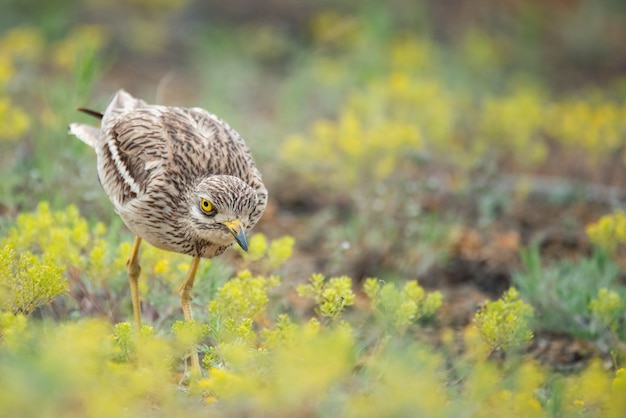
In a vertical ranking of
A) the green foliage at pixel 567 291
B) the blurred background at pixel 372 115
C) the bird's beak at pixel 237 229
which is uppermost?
the bird's beak at pixel 237 229

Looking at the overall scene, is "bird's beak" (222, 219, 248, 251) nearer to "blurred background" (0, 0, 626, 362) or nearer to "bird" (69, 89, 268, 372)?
"bird" (69, 89, 268, 372)

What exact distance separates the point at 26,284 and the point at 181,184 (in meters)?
0.91

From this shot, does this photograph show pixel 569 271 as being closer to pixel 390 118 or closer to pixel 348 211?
pixel 348 211

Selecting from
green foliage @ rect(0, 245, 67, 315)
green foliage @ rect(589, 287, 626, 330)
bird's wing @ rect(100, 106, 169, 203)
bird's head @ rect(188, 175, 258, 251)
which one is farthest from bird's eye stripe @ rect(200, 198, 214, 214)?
green foliage @ rect(589, 287, 626, 330)

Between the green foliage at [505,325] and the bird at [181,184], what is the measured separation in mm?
1175

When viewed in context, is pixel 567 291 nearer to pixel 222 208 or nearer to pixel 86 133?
pixel 222 208

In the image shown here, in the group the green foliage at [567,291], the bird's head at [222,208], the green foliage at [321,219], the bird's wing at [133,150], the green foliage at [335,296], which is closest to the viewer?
the green foliage at [321,219]

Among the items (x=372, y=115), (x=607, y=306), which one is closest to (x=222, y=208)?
(x=607, y=306)

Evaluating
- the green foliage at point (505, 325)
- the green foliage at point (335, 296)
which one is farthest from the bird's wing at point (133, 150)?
the green foliage at point (505, 325)

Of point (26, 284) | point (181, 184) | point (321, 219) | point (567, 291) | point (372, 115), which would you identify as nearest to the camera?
point (26, 284)

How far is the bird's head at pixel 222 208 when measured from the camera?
3928mm

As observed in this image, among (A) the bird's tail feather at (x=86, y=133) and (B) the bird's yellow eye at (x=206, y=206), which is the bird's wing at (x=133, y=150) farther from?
(B) the bird's yellow eye at (x=206, y=206)

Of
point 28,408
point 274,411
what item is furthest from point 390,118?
point 28,408

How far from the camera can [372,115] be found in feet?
23.6
